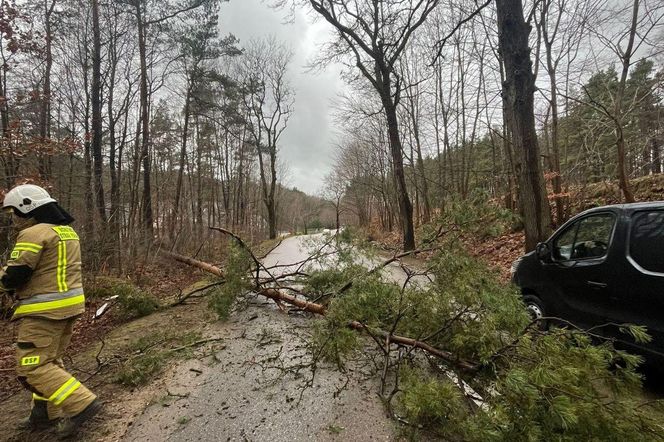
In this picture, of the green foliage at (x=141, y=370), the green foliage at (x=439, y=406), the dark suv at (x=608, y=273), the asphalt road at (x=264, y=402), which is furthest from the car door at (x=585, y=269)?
the green foliage at (x=141, y=370)

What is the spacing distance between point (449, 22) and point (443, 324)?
18.3 meters

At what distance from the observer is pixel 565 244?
406cm

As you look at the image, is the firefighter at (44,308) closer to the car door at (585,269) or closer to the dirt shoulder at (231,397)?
the dirt shoulder at (231,397)

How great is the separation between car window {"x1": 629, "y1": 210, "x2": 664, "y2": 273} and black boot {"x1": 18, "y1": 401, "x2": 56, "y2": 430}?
540cm

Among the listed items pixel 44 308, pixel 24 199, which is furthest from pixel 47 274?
pixel 24 199

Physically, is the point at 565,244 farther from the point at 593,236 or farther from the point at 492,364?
the point at 492,364

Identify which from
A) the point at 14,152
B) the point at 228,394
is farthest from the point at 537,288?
the point at 14,152

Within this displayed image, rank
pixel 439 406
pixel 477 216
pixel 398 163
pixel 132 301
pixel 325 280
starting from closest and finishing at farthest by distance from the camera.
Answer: pixel 439 406
pixel 477 216
pixel 325 280
pixel 132 301
pixel 398 163

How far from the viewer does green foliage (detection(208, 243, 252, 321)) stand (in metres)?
4.96

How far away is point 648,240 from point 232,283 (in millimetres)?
5104

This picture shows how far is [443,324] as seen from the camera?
3074mm

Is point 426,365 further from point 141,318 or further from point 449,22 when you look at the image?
point 449,22

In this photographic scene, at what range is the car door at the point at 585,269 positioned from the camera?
3266mm

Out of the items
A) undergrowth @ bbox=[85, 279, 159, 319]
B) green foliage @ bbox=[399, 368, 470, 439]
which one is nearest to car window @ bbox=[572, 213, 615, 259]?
green foliage @ bbox=[399, 368, 470, 439]
